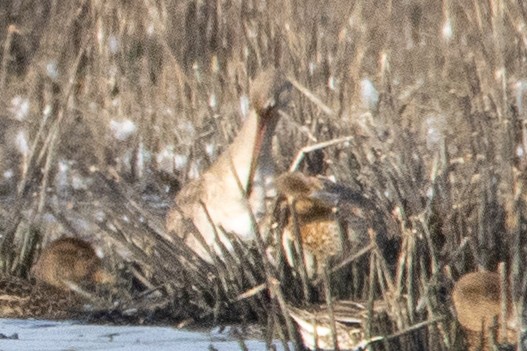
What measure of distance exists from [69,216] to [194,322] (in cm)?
217

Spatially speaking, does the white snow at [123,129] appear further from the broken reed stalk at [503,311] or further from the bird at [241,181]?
the broken reed stalk at [503,311]

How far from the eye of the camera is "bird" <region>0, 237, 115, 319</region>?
6.16 meters

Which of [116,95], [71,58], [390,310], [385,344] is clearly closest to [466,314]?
[390,310]

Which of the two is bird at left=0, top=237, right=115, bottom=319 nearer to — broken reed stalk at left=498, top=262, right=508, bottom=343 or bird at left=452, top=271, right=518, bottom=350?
bird at left=452, top=271, right=518, bottom=350

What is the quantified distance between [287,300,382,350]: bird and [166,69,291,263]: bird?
3.95 ft

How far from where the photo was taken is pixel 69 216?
7820 millimetres

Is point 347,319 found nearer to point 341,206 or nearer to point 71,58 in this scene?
point 341,206

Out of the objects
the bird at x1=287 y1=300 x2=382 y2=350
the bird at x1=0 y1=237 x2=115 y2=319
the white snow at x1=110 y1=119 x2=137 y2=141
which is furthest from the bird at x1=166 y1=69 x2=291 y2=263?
the white snow at x1=110 y1=119 x2=137 y2=141

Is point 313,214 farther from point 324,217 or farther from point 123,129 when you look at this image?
point 123,129

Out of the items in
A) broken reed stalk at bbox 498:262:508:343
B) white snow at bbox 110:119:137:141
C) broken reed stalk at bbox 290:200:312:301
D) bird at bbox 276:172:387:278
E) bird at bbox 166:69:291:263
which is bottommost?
broken reed stalk at bbox 498:262:508:343

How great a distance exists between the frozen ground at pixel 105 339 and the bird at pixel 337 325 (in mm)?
108

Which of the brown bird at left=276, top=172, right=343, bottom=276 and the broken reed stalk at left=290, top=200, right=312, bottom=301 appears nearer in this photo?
the broken reed stalk at left=290, top=200, right=312, bottom=301

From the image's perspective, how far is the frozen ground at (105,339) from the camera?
518cm

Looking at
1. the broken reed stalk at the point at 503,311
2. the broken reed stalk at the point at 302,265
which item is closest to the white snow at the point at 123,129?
the broken reed stalk at the point at 302,265
